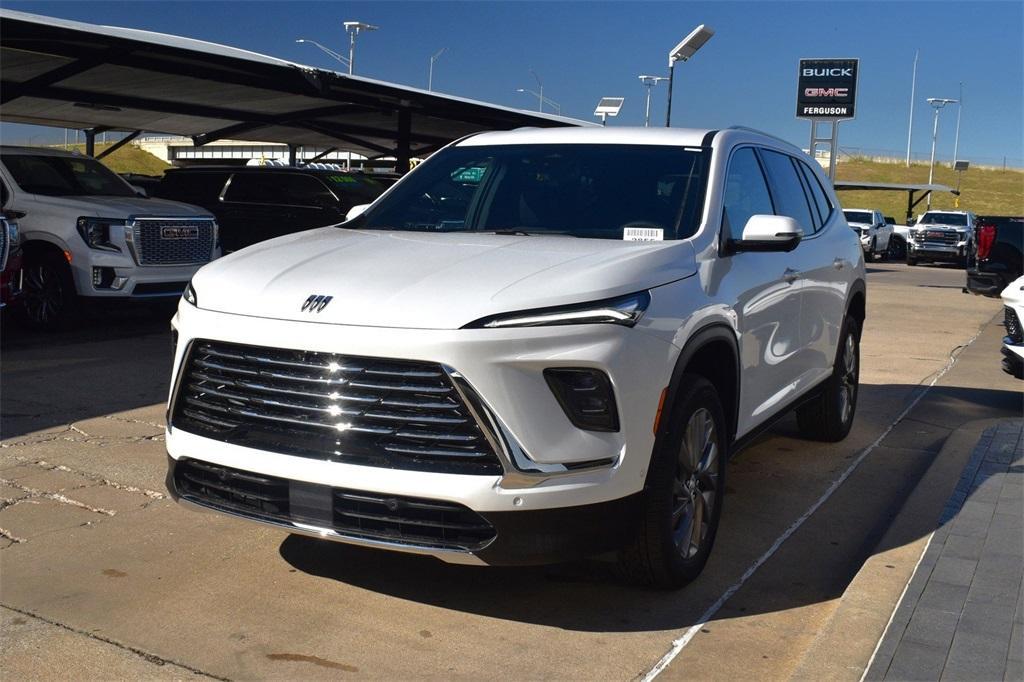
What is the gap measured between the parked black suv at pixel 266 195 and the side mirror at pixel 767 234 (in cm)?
1076

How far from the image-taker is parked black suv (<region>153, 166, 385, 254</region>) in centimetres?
1513

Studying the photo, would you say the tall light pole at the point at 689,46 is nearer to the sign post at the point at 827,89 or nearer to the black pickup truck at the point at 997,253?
the black pickup truck at the point at 997,253

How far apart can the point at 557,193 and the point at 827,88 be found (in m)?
36.3

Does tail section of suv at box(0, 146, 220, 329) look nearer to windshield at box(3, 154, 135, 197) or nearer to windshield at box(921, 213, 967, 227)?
windshield at box(3, 154, 135, 197)

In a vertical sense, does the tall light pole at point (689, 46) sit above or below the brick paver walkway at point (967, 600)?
above

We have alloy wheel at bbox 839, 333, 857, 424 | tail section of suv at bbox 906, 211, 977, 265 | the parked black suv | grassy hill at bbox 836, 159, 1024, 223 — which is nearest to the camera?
alloy wheel at bbox 839, 333, 857, 424

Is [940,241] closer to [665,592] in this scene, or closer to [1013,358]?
[1013,358]

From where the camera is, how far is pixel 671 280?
4.21 meters

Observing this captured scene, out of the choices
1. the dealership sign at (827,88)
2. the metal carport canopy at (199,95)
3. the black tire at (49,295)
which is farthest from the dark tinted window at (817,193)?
the dealership sign at (827,88)

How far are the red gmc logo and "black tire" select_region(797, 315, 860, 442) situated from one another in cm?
3366

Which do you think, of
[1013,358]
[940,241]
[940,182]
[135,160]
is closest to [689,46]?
[1013,358]

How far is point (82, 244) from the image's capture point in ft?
35.7

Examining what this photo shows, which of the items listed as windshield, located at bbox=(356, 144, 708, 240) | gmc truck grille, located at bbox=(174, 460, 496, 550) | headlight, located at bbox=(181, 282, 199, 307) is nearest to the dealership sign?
windshield, located at bbox=(356, 144, 708, 240)

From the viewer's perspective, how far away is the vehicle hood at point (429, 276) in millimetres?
3725
